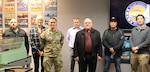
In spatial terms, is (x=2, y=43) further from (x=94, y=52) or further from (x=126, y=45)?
(x=126, y=45)

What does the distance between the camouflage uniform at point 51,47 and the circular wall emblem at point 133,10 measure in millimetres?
1922

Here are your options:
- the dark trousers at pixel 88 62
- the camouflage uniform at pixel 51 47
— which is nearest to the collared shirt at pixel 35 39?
the camouflage uniform at pixel 51 47

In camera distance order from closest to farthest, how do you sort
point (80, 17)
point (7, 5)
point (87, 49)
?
point (87, 49), point (80, 17), point (7, 5)

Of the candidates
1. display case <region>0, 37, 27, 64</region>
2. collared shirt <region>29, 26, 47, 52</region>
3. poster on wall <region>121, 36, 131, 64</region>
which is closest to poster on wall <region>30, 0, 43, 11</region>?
collared shirt <region>29, 26, 47, 52</region>

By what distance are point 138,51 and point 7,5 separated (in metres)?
3.84

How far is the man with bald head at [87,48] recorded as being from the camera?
4.88 metres

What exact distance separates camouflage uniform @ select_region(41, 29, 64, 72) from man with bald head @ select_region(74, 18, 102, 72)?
407 mm

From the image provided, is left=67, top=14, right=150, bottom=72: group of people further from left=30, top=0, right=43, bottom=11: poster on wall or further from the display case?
the display case

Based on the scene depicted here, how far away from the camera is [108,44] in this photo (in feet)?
18.1

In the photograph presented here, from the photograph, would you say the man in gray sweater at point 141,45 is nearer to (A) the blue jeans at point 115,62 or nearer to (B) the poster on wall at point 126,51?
(A) the blue jeans at point 115,62

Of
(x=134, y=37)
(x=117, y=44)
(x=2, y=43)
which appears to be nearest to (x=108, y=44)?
(x=117, y=44)

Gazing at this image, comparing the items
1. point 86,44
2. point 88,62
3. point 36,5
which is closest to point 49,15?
point 36,5

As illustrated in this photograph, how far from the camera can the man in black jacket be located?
545 cm

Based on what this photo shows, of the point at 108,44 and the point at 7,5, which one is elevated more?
the point at 7,5
